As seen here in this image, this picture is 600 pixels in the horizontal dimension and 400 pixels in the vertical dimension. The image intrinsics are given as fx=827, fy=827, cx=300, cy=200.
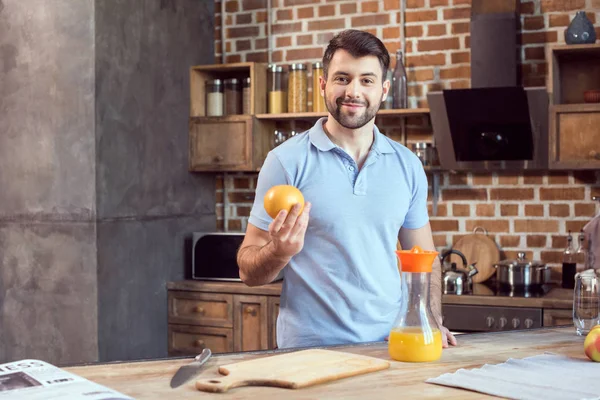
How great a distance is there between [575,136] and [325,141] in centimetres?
199

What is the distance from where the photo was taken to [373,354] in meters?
1.86

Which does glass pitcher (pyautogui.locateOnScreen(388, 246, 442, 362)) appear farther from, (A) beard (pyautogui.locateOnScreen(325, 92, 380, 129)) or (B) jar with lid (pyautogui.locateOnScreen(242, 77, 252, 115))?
(B) jar with lid (pyautogui.locateOnScreen(242, 77, 252, 115))

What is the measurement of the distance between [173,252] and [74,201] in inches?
29.5

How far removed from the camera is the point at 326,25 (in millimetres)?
4719

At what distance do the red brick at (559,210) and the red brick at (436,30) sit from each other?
1.09 meters

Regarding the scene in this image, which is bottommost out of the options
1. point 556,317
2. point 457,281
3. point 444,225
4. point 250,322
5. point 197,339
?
point 197,339

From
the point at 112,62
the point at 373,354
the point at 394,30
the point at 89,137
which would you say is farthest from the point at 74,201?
the point at 373,354

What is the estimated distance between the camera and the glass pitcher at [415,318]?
175cm

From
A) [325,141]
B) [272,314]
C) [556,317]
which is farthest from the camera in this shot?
[272,314]

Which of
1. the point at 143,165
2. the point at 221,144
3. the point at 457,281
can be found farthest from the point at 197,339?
the point at 457,281

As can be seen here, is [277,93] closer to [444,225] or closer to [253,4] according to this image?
[253,4]

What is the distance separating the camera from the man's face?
2242 mm

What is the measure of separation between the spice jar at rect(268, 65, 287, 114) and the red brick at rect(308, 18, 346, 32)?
1.09 ft

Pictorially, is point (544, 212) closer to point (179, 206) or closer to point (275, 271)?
point (179, 206)
